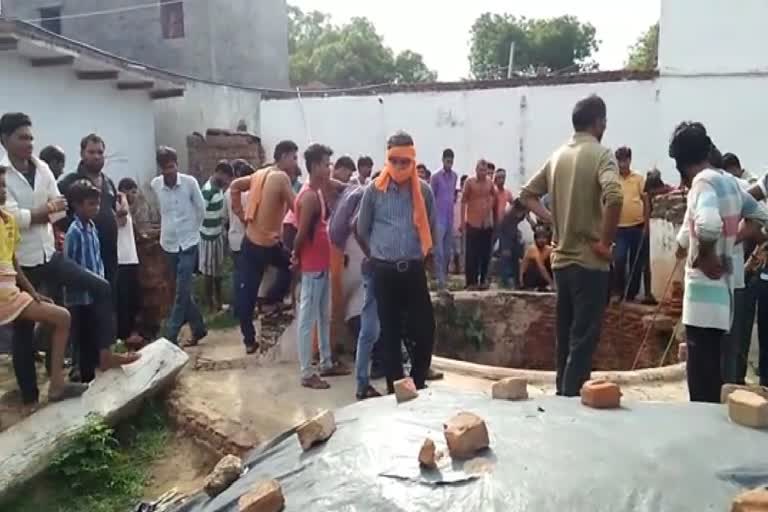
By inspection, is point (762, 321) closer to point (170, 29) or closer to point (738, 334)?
point (738, 334)

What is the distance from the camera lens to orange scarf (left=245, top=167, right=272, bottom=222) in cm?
657

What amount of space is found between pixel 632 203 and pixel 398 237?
4373 millimetres

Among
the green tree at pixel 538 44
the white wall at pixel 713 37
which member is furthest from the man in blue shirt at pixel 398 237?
the green tree at pixel 538 44

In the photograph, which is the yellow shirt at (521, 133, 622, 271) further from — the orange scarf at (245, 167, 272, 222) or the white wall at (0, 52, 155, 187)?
the white wall at (0, 52, 155, 187)

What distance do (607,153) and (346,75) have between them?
3328cm

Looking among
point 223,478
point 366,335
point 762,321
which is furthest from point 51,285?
point 762,321

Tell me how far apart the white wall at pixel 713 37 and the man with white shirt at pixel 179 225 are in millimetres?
8506

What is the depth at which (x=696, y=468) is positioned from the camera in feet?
6.84

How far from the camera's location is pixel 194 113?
1554cm

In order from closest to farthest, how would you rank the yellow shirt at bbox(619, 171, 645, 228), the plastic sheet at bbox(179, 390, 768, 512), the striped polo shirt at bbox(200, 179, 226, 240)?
the plastic sheet at bbox(179, 390, 768, 512) → the striped polo shirt at bbox(200, 179, 226, 240) → the yellow shirt at bbox(619, 171, 645, 228)

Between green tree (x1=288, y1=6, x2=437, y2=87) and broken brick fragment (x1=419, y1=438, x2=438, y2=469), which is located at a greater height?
green tree (x1=288, y1=6, x2=437, y2=87)

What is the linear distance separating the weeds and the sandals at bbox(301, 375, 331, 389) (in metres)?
1.08

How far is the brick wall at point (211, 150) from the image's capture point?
14414mm

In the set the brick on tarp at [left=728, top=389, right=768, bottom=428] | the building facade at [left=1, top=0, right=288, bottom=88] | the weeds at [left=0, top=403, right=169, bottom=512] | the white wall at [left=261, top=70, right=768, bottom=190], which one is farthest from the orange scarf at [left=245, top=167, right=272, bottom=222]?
the building facade at [left=1, top=0, right=288, bottom=88]
